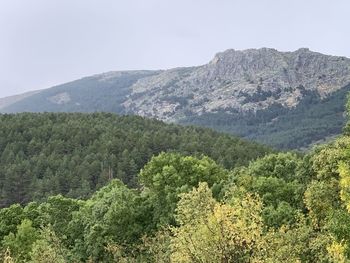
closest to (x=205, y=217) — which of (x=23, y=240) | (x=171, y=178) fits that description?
(x=171, y=178)

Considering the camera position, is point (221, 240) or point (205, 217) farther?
point (205, 217)

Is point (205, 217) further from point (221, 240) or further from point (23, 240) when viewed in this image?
point (23, 240)

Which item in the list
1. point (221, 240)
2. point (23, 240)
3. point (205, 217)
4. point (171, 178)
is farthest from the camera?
point (171, 178)

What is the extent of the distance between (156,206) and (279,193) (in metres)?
Answer: 20.6

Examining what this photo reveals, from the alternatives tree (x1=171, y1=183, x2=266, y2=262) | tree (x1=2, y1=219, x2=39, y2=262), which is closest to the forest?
tree (x1=171, y1=183, x2=266, y2=262)

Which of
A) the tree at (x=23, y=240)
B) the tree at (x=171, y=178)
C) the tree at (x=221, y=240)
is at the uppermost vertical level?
the tree at (x=221, y=240)

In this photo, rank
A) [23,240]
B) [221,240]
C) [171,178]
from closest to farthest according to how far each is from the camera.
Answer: [221,240]
[23,240]
[171,178]

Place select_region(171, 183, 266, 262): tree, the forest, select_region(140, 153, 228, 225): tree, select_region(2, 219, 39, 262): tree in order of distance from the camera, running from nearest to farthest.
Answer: select_region(171, 183, 266, 262): tree, the forest, select_region(2, 219, 39, 262): tree, select_region(140, 153, 228, 225): tree

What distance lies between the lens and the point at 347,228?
30.4m

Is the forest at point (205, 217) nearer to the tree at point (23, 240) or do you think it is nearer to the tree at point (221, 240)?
the tree at point (221, 240)

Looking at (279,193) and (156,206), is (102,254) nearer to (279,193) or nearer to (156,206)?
(156,206)

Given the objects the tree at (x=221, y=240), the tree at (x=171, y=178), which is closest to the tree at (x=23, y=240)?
the tree at (x=171, y=178)

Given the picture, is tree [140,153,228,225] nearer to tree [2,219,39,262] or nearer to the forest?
the forest

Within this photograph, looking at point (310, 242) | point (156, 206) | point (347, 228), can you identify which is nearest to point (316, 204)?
point (310, 242)
